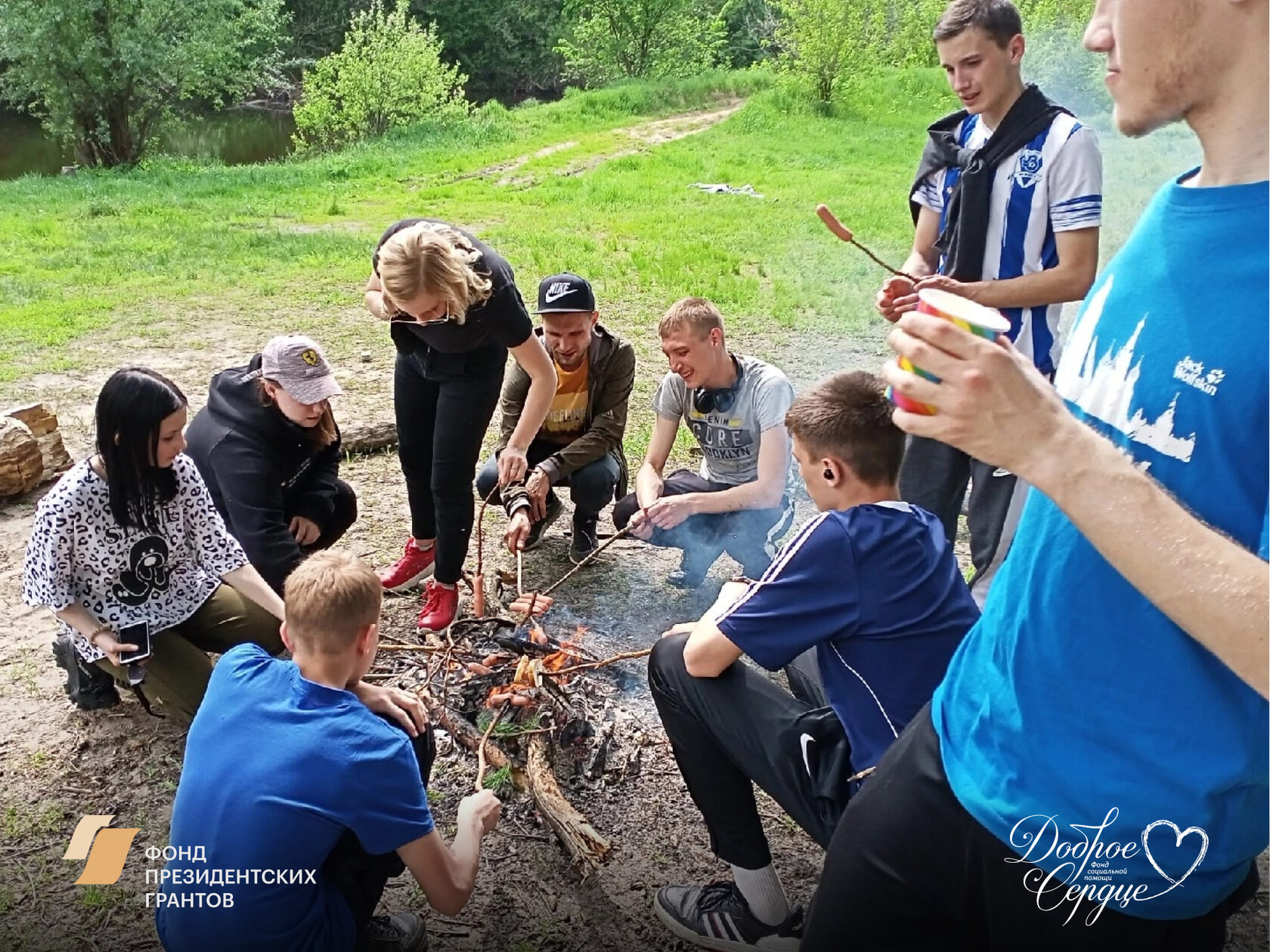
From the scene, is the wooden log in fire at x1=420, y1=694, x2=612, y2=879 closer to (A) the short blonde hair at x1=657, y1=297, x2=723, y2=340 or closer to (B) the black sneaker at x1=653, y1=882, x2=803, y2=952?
(B) the black sneaker at x1=653, y1=882, x2=803, y2=952

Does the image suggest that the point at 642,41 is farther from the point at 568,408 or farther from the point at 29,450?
the point at 568,408

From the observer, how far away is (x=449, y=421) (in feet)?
11.7

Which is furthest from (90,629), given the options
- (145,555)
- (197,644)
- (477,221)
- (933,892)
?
(477,221)

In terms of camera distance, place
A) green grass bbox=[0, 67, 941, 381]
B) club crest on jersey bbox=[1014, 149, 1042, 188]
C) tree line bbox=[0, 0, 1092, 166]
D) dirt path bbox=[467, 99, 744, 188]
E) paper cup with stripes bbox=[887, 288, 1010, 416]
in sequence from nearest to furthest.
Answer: paper cup with stripes bbox=[887, 288, 1010, 416], club crest on jersey bbox=[1014, 149, 1042, 188], green grass bbox=[0, 67, 941, 381], dirt path bbox=[467, 99, 744, 188], tree line bbox=[0, 0, 1092, 166]

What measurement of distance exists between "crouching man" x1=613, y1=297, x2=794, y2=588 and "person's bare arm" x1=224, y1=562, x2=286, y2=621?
1252mm

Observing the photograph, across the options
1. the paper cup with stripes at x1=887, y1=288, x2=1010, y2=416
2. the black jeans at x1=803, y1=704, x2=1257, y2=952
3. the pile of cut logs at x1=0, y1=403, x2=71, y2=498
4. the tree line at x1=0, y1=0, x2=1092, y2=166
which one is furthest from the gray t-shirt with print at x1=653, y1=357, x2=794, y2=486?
the tree line at x1=0, y1=0, x2=1092, y2=166

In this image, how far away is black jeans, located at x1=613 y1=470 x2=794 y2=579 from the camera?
12.5ft

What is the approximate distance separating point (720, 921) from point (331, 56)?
23.1m

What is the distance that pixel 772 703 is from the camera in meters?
2.16

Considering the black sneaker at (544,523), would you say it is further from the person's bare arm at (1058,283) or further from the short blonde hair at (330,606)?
the short blonde hair at (330,606)

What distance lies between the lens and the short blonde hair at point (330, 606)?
1983 mm

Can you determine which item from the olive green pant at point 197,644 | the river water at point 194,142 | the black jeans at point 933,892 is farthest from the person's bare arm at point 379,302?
the river water at point 194,142

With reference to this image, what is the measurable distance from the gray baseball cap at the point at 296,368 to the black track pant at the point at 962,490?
1.86m

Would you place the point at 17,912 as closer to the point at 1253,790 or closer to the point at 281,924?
the point at 281,924
